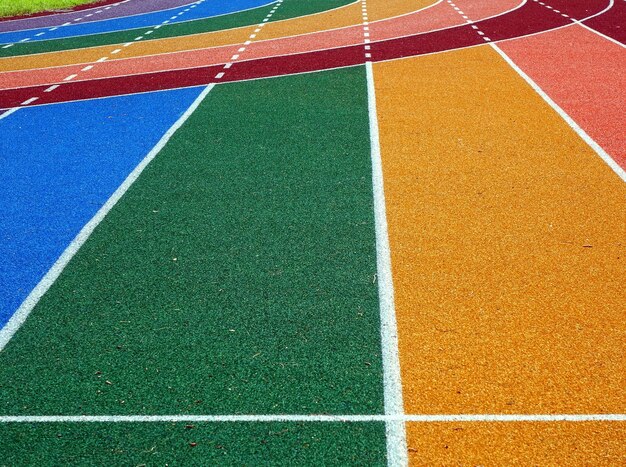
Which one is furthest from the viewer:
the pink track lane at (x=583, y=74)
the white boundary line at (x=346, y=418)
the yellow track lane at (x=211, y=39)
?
the yellow track lane at (x=211, y=39)

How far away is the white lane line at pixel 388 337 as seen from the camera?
3.73 m

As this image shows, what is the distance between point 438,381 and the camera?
420 centimetres

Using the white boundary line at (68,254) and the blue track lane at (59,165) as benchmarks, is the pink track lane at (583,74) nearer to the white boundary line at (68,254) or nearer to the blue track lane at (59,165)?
the white boundary line at (68,254)

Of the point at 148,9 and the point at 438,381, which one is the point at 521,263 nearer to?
the point at 438,381

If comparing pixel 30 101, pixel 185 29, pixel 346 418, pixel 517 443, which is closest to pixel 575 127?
pixel 517 443

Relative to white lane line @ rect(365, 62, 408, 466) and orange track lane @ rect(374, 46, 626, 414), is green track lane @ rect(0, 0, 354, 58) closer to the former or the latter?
orange track lane @ rect(374, 46, 626, 414)

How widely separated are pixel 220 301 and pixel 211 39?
11528 mm

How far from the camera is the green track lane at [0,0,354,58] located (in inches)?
622

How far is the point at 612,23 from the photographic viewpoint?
612 inches

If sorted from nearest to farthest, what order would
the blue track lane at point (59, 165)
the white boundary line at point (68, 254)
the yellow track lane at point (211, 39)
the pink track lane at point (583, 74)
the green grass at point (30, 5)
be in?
the white boundary line at point (68, 254) → the blue track lane at point (59, 165) → the pink track lane at point (583, 74) → the yellow track lane at point (211, 39) → the green grass at point (30, 5)

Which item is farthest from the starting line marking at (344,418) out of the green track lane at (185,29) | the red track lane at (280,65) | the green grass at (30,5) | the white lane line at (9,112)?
the green grass at (30,5)

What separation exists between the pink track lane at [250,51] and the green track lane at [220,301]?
5.47 meters

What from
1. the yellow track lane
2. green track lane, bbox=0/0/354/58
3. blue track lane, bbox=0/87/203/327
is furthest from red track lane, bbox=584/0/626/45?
blue track lane, bbox=0/87/203/327

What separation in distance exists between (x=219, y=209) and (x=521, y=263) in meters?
2.85
